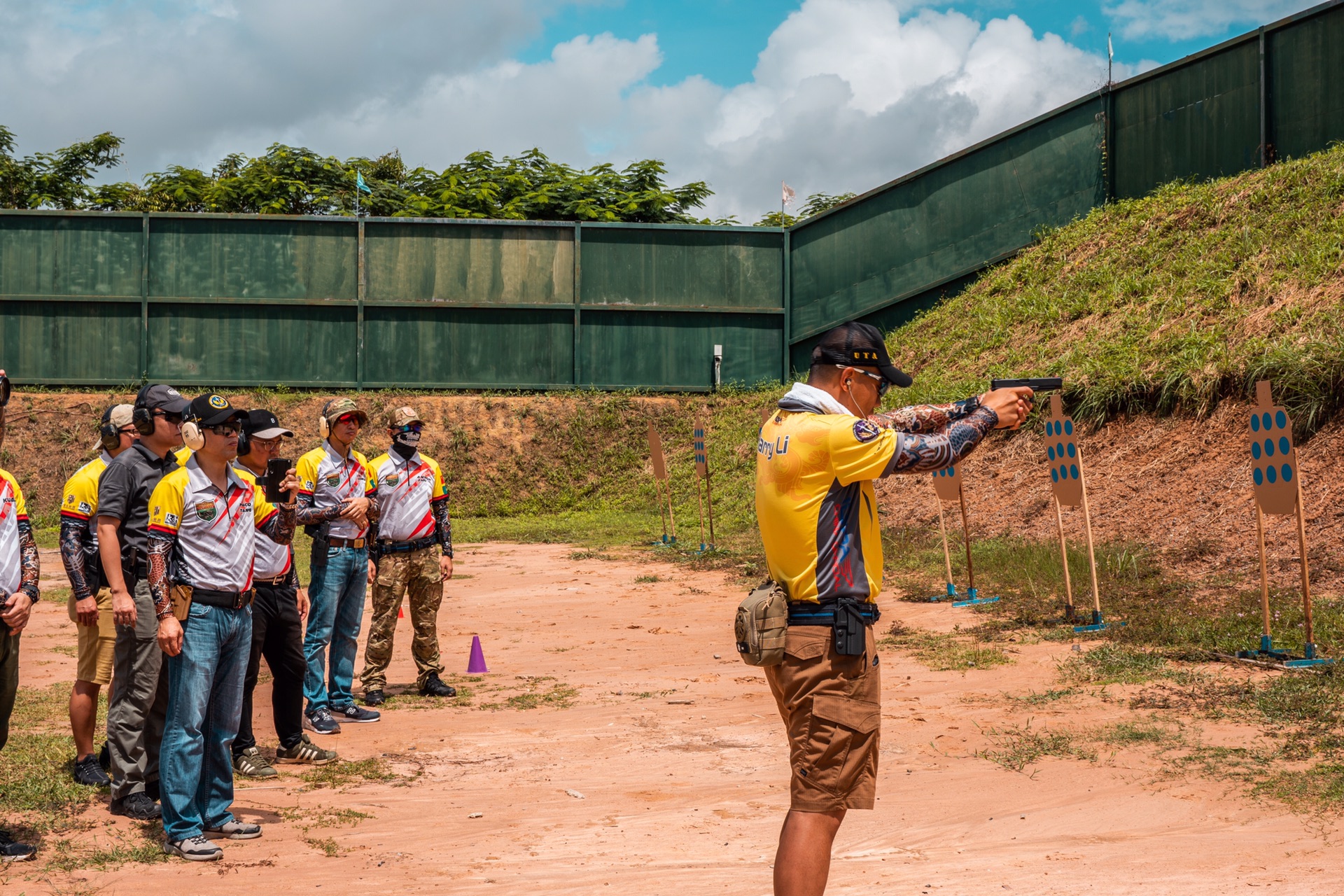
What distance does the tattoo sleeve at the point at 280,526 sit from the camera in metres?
6.32

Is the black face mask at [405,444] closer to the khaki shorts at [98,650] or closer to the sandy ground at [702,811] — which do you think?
the sandy ground at [702,811]

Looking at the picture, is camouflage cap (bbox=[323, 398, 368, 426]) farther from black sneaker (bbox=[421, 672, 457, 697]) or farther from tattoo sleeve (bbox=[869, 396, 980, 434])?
tattoo sleeve (bbox=[869, 396, 980, 434])

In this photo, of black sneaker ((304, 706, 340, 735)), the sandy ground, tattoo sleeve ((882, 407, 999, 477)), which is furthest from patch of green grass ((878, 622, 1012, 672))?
tattoo sleeve ((882, 407, 999, 477))

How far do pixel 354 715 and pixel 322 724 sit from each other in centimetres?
41

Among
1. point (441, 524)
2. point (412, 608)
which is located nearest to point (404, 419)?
point (441, 524)

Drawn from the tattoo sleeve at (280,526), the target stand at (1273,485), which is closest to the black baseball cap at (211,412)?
the tattoo sleeve at (280,526)

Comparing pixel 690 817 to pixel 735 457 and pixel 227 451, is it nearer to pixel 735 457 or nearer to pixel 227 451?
pixel 227 451

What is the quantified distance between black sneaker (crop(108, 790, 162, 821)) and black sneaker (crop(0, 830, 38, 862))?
0.63m

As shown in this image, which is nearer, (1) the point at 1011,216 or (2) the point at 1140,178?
(2) the point at 1140,178

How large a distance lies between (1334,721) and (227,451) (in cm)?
626

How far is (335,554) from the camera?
299 inches

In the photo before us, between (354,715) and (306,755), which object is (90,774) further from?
(354,715)

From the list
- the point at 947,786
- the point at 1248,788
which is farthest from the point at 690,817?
the point at 1248,788

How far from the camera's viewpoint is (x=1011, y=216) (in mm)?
20391
